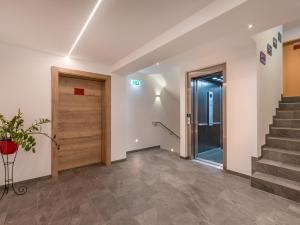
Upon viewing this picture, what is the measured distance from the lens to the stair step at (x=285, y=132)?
10.5 ft

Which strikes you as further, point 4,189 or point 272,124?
point 272,124

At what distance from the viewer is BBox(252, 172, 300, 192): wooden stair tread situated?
2445 millimetres

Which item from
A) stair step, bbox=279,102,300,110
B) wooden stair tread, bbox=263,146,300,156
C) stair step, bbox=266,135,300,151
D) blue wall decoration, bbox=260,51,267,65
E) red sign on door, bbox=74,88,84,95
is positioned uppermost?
blue wall decoration, bbox=260,51,267,65

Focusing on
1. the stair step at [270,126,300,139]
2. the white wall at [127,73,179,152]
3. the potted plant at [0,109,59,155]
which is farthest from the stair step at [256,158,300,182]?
the potted plant at [0,109,59,155]

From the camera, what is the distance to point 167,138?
6.22 metres

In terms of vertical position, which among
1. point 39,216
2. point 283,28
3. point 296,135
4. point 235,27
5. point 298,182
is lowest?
point 39,216

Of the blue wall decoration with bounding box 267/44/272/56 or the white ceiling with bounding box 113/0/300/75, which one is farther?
the blue wall decoration with bounding box 267/44/272/56

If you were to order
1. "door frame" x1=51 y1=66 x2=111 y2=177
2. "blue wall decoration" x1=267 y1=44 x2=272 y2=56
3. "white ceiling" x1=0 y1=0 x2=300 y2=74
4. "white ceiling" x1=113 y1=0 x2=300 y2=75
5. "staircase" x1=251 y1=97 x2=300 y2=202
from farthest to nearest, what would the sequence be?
1. "blue wall decoration" x1=267 y1=44 x2=272 y2=56
2. "door frame" x1=51 y1=66 x2=111 y2=177
3. "staircase" x1=251 y1=97 x2=300 y2=202
4. "white ceiling" x1=0 y1=0 x2=300 y2=74
5. "white ceiling" x1=113 y1=0 x2=300 y2=75

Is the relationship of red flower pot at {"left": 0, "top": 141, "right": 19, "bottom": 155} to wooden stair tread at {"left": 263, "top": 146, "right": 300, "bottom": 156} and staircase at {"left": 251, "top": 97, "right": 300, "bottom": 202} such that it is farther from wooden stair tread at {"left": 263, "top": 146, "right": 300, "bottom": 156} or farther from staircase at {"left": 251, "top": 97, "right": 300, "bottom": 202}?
wooden stair tread at {"left": 263, "top": 146, "right": 300, "bottom": 156}

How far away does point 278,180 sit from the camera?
264cm

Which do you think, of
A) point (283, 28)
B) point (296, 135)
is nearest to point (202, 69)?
point (296, 135)

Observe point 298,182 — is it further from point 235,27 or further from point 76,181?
point 76,181

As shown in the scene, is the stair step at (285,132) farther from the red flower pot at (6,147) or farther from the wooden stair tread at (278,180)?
the red flower pot at (6,147)

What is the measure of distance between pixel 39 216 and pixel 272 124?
4630 millimetres
